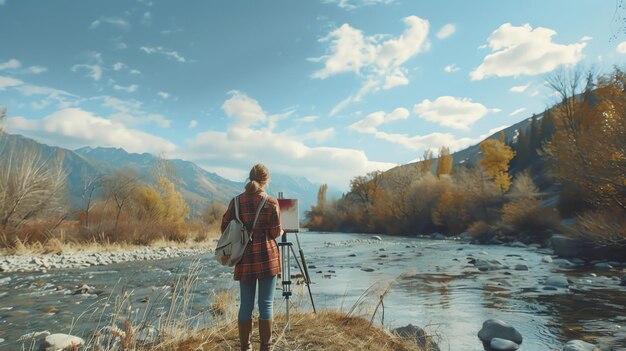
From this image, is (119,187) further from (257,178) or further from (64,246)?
(257,178)

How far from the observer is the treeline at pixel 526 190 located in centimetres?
1933

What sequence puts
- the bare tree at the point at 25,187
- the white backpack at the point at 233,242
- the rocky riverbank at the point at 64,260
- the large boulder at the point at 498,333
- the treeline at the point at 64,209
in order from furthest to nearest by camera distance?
the treeline at the point at 64,209
the bare tree at the point at 25,187
the rocky riverbank at the point at 64,260
the large boulder at the point at 498,333
the white backpack at the point at 233,242

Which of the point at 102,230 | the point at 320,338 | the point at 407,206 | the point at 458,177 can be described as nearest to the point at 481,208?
the point at 458,177

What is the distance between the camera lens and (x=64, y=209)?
82.8ft

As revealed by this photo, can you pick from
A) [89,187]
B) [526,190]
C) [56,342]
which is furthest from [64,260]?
[526,190]

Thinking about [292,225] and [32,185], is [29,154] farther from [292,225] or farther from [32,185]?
[292,225]

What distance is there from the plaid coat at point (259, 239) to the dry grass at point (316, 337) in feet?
2.67

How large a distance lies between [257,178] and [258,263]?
3.27 feet

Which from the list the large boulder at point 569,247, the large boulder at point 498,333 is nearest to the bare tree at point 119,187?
the large boulder at point 569,247

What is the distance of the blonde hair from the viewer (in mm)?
4700

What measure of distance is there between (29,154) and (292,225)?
22.9m

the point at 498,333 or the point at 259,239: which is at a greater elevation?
the point at 259,239

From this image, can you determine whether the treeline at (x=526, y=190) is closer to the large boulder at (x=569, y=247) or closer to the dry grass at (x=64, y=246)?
the large boulder at (x=569, y=247)

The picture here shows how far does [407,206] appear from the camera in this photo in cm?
5881
